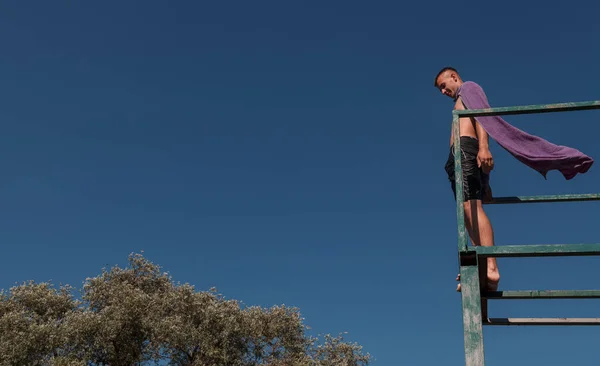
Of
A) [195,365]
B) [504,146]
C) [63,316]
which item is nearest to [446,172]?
[504,146]

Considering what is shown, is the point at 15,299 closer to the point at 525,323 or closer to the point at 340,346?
the point at 340,346

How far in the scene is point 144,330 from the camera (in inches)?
1374

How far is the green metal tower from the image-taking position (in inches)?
227

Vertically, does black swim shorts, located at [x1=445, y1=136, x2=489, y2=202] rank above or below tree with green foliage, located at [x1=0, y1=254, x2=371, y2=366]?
below

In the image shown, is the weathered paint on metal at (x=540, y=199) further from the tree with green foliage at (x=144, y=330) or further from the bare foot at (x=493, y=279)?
the tree with green foliage at (x=144, y=330)

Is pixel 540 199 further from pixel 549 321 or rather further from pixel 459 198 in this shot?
pixel 459 198

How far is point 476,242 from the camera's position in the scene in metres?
6.93

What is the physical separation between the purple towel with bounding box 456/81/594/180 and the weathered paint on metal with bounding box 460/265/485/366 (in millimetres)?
1667

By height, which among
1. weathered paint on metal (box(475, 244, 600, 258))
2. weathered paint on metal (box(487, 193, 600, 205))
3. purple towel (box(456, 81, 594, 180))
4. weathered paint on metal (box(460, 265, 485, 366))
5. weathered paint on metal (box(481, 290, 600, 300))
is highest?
purple towel (box(456, 81, 594, 180))

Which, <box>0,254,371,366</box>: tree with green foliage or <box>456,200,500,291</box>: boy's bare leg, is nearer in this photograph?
<box>456,200,500,291</box>: boy's bare leg

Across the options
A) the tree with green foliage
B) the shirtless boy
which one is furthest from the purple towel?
the tree with green foliage

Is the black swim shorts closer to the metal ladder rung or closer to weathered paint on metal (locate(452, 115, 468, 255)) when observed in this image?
weathered paint on metal (locate(452, 115, 468, 255))

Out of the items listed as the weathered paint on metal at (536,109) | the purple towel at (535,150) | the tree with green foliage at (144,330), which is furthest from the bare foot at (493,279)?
the tree with green foliage at (144,330)

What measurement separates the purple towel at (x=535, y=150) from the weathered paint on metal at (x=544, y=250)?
136cm
